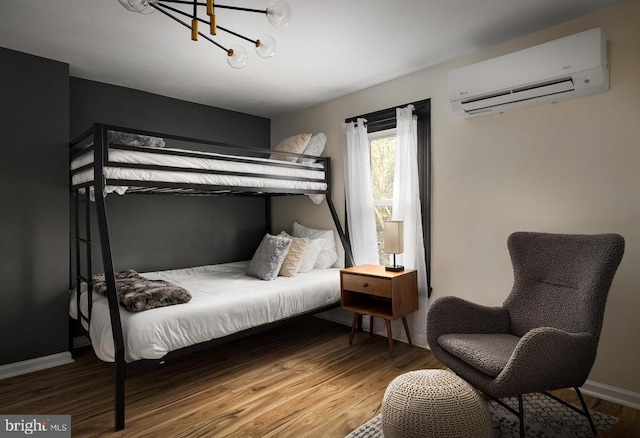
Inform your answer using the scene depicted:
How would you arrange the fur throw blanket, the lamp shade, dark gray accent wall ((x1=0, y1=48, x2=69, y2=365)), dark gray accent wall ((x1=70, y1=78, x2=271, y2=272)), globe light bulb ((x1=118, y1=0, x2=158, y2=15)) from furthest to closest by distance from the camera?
1. dark gray accent wall ((x1=70, y1=78, x2=271, y2=272))
2. the lamp shade
3. dark gray accent wall ((x1=0, y1=48, x2=69, y2=365))
4. the fur throw blanket
5. globe light bulb ((x1=118, y1=0, x2=158, y2=15))

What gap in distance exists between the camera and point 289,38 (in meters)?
2.62

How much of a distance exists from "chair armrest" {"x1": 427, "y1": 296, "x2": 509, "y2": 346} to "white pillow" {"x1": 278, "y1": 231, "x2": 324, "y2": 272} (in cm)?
165

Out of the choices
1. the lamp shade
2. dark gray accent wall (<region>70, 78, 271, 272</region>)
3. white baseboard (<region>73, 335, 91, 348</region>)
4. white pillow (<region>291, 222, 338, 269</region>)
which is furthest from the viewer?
white pillow (<region>291, 222, 338, 269</region>)

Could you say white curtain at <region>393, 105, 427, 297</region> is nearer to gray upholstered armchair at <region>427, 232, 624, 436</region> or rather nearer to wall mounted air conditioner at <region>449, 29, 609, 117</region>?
wall mounted air conditioner at <region>449, 29, 609, 117</region>

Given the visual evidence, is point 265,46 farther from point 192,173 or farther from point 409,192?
point 409,192

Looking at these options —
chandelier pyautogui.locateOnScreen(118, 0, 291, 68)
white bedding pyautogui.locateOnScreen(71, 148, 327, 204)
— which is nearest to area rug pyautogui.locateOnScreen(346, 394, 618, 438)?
white bedding pyautogui.locateOnScreen(71, 148, 327, 204)

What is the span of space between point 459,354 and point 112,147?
8.16 feet

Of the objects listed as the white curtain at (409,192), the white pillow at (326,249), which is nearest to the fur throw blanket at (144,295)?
the white pillow at (326,249)

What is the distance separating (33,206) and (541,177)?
3828 mm

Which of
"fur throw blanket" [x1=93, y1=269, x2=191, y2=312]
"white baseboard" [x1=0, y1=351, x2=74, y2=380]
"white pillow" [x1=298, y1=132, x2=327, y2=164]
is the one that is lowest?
"white baseboard" [x1=0, y1=351, x2=74, y2=380]

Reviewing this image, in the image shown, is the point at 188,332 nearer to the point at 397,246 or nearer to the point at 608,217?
the point at 397,246

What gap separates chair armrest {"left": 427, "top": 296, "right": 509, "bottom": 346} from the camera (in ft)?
7.44

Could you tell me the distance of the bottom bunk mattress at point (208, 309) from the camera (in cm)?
222

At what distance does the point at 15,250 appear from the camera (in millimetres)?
2805
